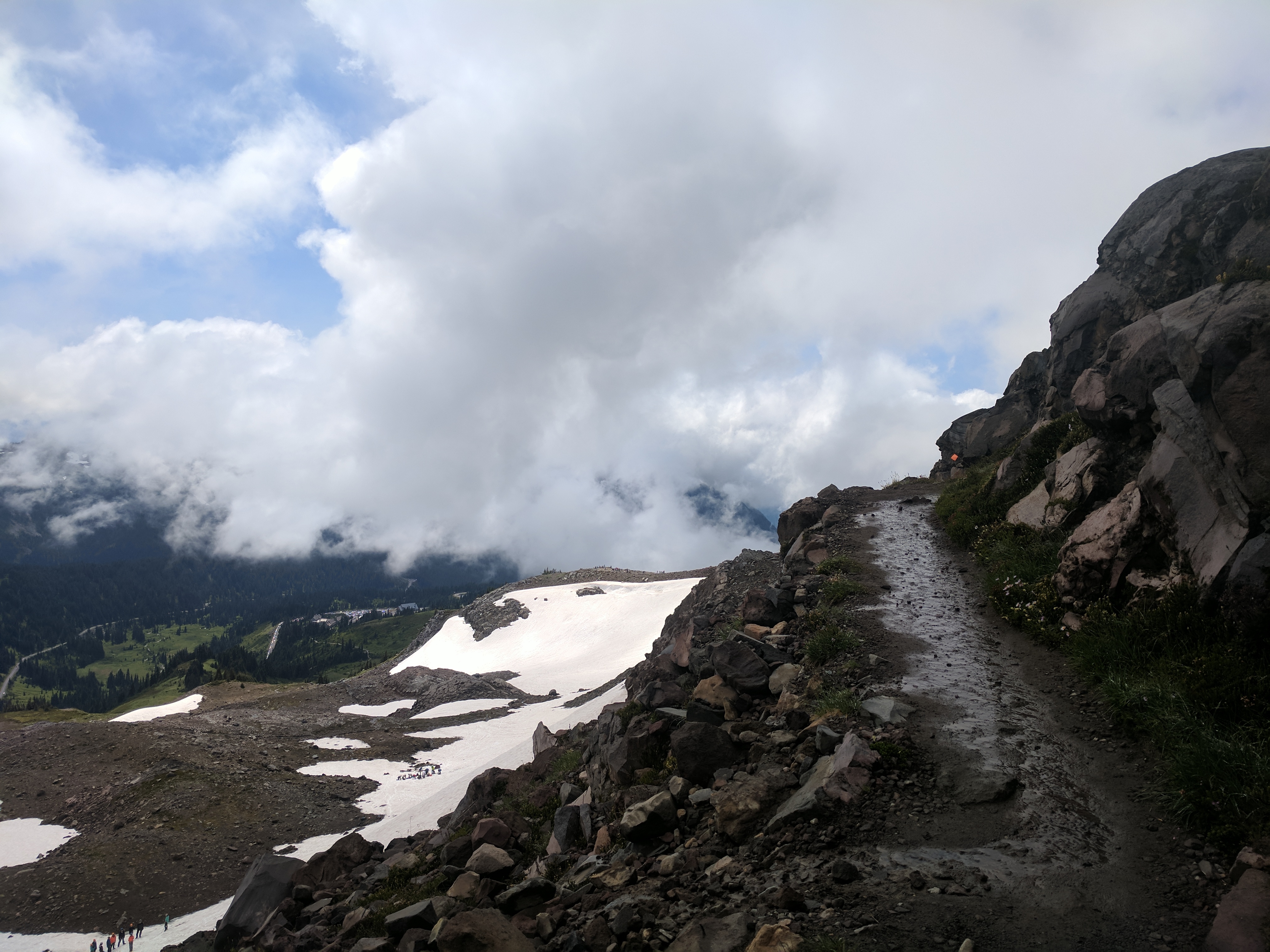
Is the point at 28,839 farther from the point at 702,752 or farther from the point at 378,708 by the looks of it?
the point at 702,752

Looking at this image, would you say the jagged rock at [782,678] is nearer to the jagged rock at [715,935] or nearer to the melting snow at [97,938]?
the jagged rock at [715,935]

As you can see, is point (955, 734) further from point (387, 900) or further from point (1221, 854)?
point (387, 900)

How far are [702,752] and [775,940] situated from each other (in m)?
4.76

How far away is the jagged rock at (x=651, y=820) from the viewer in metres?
9.65

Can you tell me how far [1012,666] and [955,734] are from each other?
394cm

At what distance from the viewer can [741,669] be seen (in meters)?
13.6

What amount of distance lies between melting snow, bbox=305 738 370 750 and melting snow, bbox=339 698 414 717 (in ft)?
25.2

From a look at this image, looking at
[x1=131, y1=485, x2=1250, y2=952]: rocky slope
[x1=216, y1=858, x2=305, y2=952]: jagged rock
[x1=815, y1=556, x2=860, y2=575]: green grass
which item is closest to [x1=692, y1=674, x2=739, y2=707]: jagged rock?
[x1=131, y1=485, x2=1250, y2=952]: rocky slope

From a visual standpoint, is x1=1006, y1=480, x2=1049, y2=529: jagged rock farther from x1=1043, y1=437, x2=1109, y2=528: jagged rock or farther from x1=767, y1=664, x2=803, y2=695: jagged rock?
x1=767, y1=664, x2=803, y2=695: jagged rock

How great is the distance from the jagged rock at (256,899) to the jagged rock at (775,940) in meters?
14.7

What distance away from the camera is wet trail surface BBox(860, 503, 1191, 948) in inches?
→ 263

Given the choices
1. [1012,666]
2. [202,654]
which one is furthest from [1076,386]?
[202,654]

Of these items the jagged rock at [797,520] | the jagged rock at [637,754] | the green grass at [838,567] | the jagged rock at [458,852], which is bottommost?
the jagged rock at [458,852]

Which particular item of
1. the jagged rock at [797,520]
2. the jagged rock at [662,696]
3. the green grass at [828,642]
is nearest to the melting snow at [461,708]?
the jagged rock at [797,520]
